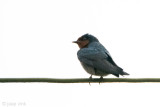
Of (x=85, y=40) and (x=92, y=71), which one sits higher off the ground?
(x=85, y=40)

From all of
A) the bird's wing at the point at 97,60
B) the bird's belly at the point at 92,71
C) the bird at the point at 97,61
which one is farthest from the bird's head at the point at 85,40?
the bird's belly at the point at 92,71

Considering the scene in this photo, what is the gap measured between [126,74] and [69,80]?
127 centimetres

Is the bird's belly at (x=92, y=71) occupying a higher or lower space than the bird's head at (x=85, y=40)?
lower

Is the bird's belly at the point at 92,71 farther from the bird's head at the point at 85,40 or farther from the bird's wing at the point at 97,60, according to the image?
the bird's head at the point at 85,40

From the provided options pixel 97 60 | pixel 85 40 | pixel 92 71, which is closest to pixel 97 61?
pixel 97 60

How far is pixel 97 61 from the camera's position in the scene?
253 inches

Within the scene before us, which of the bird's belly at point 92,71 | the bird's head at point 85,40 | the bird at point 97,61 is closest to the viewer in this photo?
the bird at point 97,61

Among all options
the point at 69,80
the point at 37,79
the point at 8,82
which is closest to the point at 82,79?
the point at 69,80

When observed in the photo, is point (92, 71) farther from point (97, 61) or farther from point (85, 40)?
point (85, 40)

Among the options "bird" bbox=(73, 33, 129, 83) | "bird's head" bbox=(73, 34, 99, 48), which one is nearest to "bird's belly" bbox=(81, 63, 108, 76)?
"bird" bbox=(73, 33, 129, 83)

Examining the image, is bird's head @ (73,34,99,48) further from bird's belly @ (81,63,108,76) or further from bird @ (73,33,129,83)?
bird's belly @ (81,63,108,76)

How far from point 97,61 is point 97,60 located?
0.03 meters

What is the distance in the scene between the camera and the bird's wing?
5.94 m

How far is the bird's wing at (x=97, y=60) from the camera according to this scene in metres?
5.94
